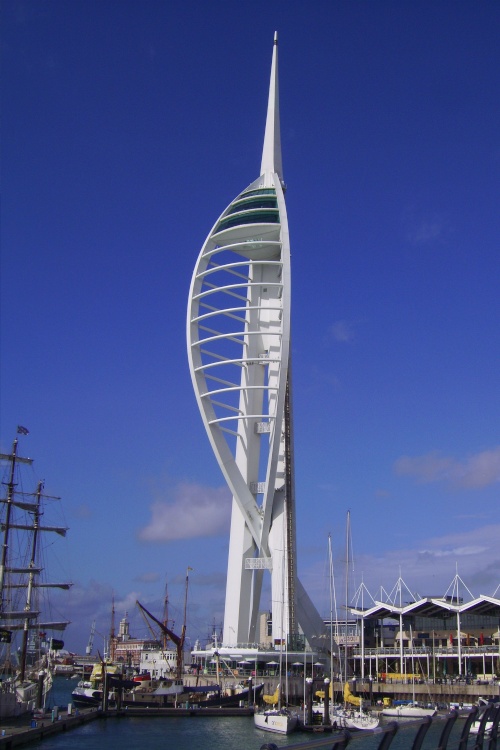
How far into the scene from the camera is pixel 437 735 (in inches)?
401

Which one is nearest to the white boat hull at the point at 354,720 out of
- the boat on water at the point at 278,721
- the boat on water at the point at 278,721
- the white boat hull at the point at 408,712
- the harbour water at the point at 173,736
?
the boat on water at the point at 278,721

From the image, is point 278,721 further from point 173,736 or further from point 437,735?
point 437,735

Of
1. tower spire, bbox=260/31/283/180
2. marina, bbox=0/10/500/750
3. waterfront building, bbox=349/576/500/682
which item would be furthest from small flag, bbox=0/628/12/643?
tower spire, bbox=260/31/283/180

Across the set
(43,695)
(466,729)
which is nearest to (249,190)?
(43,695)

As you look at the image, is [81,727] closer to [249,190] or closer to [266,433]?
[266,433]

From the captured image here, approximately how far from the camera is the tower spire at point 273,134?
76.9m

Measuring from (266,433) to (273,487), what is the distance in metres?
6.81

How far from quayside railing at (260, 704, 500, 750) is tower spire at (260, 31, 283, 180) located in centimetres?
6939

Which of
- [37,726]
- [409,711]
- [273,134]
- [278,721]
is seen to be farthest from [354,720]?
[273,134]

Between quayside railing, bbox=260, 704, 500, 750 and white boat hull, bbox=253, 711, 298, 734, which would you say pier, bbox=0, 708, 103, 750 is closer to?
white boat hull, bbox=253, 711, 298, 734

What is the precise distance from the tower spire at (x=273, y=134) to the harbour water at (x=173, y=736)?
49327mm

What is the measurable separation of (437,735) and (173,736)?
37.5 meters

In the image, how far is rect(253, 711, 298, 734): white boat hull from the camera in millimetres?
42625

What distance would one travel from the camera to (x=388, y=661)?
275ft
